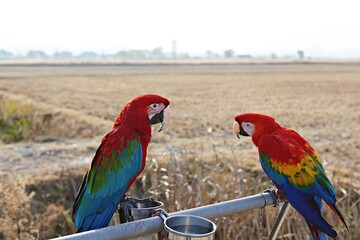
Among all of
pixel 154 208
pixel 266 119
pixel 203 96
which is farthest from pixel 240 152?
pixel 203 96

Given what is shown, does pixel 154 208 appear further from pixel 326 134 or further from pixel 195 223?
pixel 326 134

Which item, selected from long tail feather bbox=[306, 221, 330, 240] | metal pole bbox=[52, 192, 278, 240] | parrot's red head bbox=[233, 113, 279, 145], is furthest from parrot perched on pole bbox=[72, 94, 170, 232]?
long tail feather bbox=[306, 221, 330, 240]

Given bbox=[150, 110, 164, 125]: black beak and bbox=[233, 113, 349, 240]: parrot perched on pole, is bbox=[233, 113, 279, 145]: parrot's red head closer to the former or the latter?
bbox=[233, 113, 349, 240]: parrot perched on pole

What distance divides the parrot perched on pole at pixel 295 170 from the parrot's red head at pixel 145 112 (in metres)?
0.68

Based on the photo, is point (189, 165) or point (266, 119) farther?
point (189, 165)

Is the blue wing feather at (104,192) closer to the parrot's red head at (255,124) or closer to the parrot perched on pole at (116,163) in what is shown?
the parrot perched on pole at (116,163)

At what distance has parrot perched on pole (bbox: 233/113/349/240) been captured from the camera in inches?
97.6

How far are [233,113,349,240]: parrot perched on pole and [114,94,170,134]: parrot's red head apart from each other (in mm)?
684

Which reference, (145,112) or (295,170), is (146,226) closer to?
(145,112)

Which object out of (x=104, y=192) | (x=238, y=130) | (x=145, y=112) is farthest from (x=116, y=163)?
(x=238, y=130)

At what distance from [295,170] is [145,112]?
98 centimetres

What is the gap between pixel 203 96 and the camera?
69.0 ft

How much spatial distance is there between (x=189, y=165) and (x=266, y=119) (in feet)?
→ 8.19

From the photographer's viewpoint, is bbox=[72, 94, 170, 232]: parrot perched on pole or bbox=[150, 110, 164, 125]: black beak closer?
bbox=[72, 94, 170, 232]: parrot perched on pole
